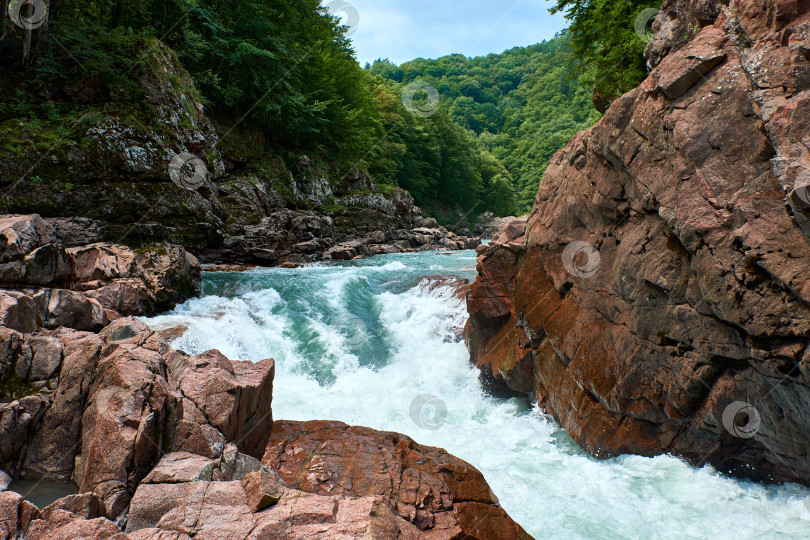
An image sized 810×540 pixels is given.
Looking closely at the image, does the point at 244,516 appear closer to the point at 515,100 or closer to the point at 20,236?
the point at 20,236

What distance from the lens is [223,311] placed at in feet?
33.1

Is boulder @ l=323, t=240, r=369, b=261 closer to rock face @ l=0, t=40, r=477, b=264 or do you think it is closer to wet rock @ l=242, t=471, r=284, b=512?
rock face @ l=0, t=40, r=477, b=264

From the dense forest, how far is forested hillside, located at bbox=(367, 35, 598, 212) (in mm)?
13869

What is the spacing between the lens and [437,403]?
7855 mm

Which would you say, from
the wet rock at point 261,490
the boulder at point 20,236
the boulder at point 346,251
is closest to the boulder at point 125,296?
the boulder at point 20,236

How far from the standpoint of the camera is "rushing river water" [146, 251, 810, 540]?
4602 millimetres

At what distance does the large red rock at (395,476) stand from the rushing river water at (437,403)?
3.73 feet

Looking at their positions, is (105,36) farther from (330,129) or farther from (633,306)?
(633,306)

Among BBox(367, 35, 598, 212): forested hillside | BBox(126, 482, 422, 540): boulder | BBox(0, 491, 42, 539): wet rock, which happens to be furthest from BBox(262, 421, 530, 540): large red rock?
BBox(367, 35, 598, 212): forested hillside

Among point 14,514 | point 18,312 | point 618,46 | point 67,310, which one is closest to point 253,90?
point 67,310

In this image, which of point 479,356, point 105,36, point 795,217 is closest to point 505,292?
point 479,356

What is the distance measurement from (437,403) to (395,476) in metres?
3.80

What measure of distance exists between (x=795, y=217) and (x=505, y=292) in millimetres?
5070

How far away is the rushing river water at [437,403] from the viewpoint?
15.1 ft
